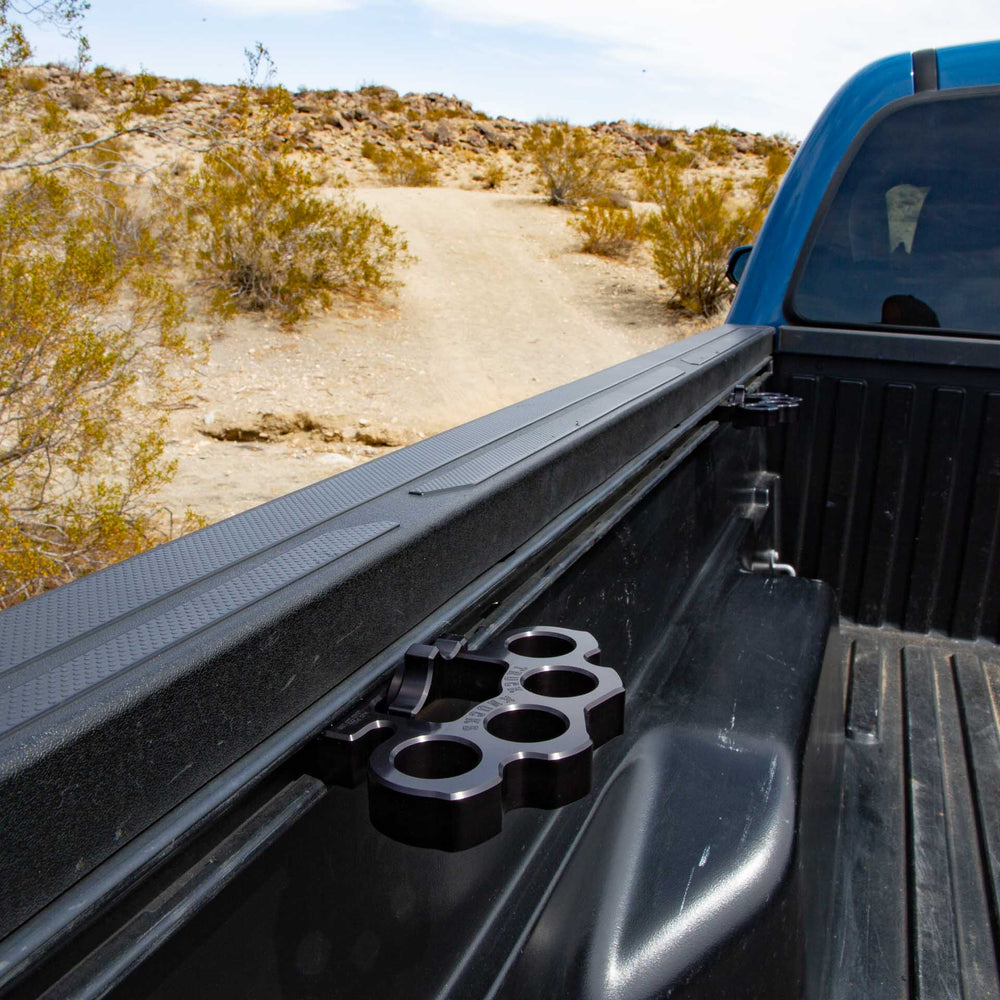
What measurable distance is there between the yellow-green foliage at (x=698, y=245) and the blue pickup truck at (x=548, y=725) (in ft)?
41.5

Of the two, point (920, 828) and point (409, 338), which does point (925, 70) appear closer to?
point (920, 828)

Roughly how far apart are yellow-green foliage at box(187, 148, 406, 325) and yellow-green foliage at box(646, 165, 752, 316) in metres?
4.45

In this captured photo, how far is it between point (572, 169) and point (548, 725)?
73.4 ft

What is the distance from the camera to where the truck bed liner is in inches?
56.2

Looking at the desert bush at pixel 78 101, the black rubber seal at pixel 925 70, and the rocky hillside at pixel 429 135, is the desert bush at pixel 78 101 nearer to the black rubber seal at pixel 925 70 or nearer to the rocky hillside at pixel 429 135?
the rocky hillside at pixel 429 135

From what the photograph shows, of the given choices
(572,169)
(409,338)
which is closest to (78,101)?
(572,169)

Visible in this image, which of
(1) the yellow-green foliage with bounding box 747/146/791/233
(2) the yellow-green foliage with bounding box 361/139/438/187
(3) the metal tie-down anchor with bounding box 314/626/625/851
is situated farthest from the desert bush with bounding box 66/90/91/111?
(3) the metal tie-down anchor with bounding box 314/626/625/851

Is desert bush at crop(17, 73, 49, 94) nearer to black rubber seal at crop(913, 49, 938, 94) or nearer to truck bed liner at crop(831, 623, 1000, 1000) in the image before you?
black rubber seal at crop(913, 49, 938, 94)

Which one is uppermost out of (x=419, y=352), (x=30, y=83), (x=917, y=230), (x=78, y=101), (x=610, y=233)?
(x=78, y=101)

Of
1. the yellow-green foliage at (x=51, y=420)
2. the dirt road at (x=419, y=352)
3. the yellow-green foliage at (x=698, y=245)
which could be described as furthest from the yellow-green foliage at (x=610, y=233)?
the yellow-green foliage at (x=51, y=420)

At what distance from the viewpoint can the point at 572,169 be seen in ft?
71.8

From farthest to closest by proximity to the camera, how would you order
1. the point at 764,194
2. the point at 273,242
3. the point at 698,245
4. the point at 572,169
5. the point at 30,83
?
1. the point at 572,169
2. the point at 764,194
3. the point at 698,245
4. the point at 273,242
5. the point at 30,83

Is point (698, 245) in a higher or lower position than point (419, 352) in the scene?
higher

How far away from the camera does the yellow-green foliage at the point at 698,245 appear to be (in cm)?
1491
